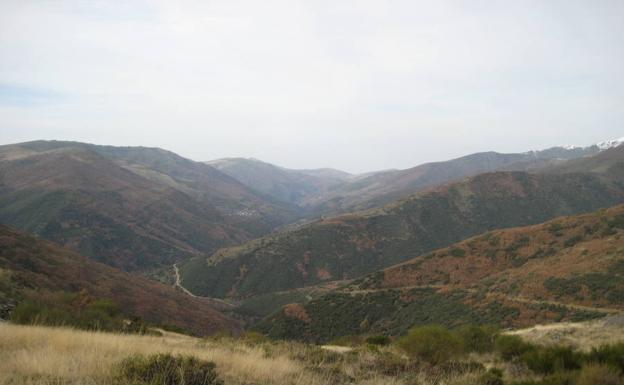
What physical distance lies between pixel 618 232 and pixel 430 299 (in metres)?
23.5

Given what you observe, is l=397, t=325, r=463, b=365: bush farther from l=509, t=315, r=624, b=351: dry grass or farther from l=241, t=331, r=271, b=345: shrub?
l=241, t=331, r=271, b=345: shrub

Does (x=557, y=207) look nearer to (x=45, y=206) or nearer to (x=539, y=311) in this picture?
(x=539, y=311)

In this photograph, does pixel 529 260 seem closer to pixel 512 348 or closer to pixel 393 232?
pixel 512 348

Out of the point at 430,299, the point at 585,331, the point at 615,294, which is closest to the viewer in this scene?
the point at 585,331

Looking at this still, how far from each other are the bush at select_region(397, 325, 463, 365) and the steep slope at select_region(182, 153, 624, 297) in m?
102

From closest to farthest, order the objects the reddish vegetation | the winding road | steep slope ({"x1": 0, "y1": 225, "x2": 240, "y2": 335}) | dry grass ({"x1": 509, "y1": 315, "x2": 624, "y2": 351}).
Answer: dry grass ({"x1": 509, "y1": 315, "x2": 624, "y2": 351})
the reddish vegetation
steep slope ({"x1": 0, "y1": 225, "x2": 240, "y2": 335})
the winding road

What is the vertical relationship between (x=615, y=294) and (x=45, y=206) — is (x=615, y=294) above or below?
below

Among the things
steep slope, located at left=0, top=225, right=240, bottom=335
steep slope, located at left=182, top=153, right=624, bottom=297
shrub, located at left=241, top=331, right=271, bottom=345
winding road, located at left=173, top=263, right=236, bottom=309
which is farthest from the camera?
steep slope, located at left=182, top=153, right=624, bottom=297

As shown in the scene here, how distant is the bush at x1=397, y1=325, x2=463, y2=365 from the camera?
1290 cm

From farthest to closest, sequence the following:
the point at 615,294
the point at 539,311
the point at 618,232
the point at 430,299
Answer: the point at 430,299
the point at 618,232
the point at 539,311
the point at 615,294

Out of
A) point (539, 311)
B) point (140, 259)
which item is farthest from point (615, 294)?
point (140, 259)

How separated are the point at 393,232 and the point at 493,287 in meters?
81.1

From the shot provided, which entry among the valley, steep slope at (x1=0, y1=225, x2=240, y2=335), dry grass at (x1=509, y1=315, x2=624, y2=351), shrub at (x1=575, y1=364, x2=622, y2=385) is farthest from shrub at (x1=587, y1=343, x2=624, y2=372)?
steep slope at (x1=0, y1=225, x2=240, y2=335)

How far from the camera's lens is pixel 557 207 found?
138500 millimetres
